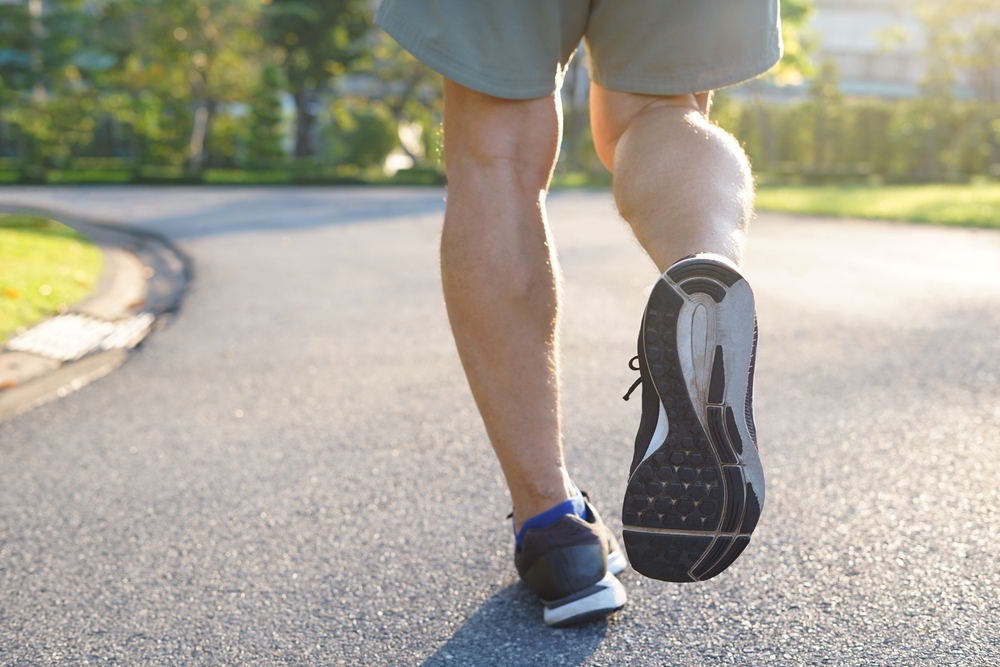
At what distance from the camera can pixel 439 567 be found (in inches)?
63.3

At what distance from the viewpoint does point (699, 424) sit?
1.15 metres

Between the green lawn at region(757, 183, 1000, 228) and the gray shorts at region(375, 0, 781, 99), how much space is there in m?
8.52

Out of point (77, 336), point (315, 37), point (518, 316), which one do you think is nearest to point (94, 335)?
point (77, 336)

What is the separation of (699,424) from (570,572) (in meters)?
0.36

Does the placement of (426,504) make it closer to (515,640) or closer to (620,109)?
(515,640)

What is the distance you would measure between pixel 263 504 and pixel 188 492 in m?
0.20

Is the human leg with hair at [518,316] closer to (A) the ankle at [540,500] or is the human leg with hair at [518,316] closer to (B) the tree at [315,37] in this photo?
(A) the ankle at [540,500]

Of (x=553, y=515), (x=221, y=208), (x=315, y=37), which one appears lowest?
(x=221, y=208)

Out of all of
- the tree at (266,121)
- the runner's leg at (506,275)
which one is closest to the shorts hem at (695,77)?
the runner's leg at (506,275)

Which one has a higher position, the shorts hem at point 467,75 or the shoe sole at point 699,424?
the shorts hem at point 467,75

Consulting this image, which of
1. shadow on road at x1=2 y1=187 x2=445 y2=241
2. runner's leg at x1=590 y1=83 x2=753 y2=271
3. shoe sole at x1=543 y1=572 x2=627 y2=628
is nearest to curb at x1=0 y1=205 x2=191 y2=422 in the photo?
shoe sole at x1=543 y1=572 x2=627 y2=628

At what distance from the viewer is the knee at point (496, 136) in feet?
4.56

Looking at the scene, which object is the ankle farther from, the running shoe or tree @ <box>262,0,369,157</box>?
tree @ <box>262,0,369,157</box>

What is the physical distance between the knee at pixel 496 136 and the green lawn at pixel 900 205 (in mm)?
8645
